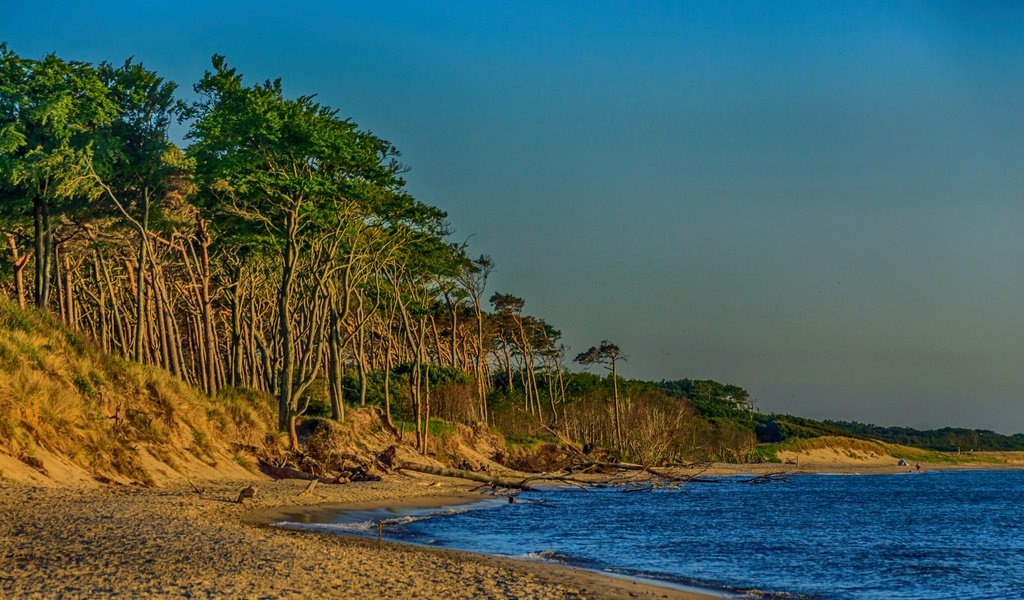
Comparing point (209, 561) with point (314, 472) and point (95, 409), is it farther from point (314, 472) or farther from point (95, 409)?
point (314, 472)

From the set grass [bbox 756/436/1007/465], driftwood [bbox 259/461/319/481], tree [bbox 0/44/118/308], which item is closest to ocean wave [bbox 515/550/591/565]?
driftwood [bbox 259/461/319/481]

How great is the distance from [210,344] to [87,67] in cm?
1597

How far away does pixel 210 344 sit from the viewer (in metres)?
48.5

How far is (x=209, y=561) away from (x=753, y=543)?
1958 cm

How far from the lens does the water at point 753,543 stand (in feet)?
66.9

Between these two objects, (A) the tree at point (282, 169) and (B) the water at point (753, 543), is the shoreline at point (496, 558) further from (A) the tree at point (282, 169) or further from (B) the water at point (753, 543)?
(A) the tree at point (282, 169)

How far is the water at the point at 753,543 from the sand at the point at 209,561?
2974 millimetres

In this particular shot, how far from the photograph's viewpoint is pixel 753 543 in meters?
28.9

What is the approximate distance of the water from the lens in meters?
20.4

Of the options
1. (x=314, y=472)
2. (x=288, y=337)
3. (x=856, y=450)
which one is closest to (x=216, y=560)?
(x=314, y=472)

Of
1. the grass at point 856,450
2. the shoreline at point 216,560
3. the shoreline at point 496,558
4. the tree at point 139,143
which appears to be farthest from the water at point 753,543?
the grass at point 856,450

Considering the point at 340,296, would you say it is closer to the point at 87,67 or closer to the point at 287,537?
the point at 87,67

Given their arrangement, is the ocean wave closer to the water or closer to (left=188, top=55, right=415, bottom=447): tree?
the water

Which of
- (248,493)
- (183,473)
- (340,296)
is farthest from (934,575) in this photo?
(340,296)
